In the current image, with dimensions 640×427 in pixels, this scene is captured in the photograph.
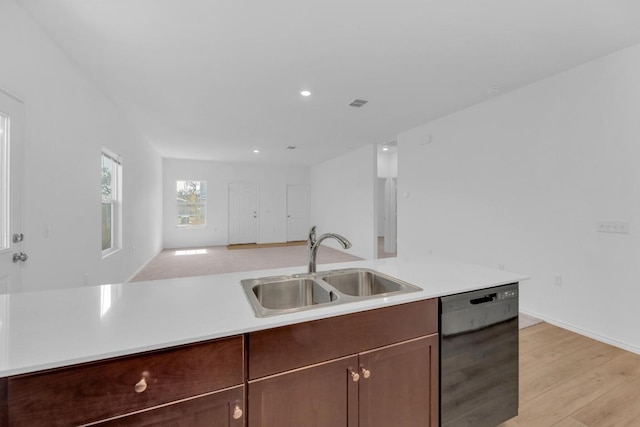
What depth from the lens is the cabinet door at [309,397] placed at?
3.20ft

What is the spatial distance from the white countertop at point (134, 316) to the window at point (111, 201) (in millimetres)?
3004

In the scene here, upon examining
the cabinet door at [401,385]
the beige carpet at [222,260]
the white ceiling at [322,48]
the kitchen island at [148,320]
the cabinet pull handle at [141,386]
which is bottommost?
the beige carpet at [222,260]

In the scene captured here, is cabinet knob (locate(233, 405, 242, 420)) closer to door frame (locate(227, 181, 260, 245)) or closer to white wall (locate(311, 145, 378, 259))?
white wall (locate(311, 145, 378, 259))

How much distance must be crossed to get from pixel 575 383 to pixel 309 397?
2.19 m

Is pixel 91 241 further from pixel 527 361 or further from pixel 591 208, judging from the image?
pixel 591 208

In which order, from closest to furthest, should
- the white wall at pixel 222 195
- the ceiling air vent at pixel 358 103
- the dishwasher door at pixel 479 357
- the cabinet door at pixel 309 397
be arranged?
the cabinet door at pixel 309 397 → the dishwasher door at pixel 479 357 → the ceiling air vent at pixel 358 103 → the white wall at pixel 222 195

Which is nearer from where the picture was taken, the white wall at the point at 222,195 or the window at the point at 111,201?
the window at the point at 111,201

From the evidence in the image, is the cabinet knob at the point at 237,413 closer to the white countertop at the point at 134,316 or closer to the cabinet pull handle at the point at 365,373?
the white countertop at the point at 134,316

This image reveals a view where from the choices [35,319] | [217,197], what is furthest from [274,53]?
[217,197]

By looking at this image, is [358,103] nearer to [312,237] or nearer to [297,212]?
[312,237]

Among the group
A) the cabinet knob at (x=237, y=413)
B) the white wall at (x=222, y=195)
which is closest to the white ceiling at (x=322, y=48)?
the cabinet knob at (x=237, y=413)

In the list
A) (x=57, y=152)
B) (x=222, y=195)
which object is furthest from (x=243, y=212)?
(x=57, y=152)

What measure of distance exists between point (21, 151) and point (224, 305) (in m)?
2.14

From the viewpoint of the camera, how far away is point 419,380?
1281 millimetres
